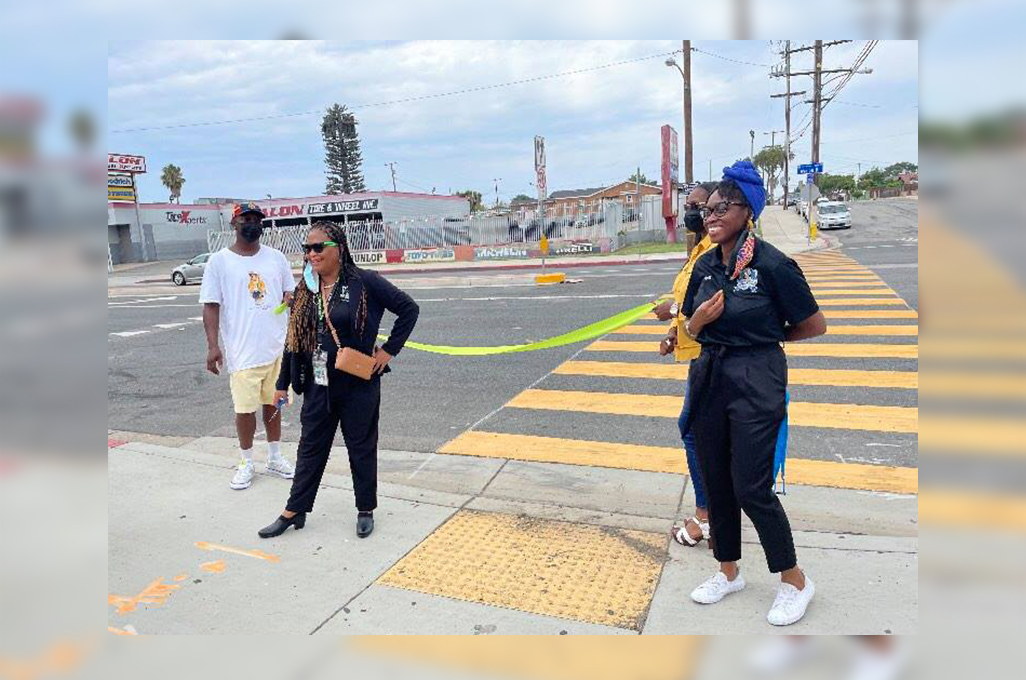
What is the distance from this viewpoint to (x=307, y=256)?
4.10m

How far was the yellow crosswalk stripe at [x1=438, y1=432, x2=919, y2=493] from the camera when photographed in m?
4.75

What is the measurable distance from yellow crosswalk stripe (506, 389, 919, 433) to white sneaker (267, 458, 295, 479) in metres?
2.48

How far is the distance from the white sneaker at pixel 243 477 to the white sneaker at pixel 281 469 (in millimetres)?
195

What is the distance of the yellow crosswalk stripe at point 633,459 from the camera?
475 cm

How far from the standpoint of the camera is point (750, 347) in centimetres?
305

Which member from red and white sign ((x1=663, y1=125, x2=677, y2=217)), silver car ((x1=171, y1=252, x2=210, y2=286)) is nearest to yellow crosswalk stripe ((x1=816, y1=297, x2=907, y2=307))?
red and white sign ((x1=663, y1=125, x2=677, y2=217))

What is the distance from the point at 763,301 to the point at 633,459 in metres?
2.64

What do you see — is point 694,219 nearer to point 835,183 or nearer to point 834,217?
point 834,217

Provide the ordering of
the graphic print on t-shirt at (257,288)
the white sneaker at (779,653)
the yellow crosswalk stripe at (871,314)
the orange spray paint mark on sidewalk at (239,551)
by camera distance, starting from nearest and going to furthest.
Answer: the white sneaker at (779,653), the orange spray paint mark on sidewalk at (239,551), the graphic print on t-shirt at (257,288), the yellow crosswalk stripe at (871,314)

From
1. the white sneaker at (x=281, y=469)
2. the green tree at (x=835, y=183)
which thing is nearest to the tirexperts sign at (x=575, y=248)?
the white sneaker at (x=281, y=469)

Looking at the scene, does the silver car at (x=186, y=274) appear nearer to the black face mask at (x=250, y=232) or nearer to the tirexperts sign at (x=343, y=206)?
the tirexperts sign at (x=343, y=206)
